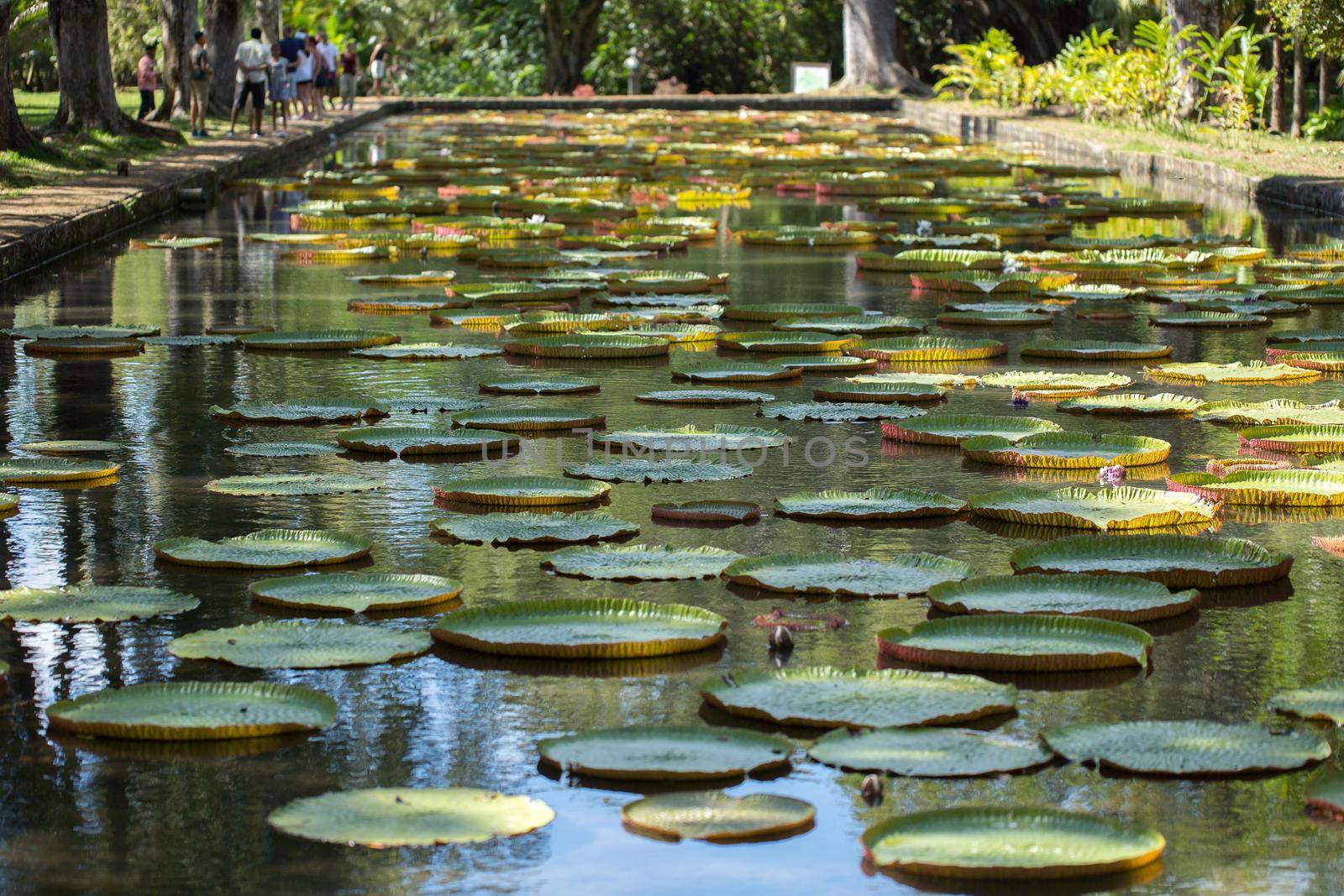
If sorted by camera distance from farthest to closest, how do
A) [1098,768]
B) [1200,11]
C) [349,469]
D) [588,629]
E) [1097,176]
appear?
[1200,11]
[1097,176]
[349,469]
[588,629]
[1098,768]

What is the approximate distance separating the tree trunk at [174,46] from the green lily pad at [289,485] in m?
17.4

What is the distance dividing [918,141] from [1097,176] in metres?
6.03

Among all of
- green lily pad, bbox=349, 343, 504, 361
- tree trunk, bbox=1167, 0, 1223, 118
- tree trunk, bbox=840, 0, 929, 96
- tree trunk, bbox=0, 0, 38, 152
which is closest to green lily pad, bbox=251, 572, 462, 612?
green lily pad, bbox=349, 343, 504, 361

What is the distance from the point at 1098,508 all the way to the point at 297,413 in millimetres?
2419

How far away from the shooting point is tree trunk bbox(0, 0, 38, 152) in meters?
14.2

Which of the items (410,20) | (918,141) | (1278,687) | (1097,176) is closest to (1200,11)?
(918,141)

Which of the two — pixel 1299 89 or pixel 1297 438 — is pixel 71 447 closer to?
pixel 1297 438

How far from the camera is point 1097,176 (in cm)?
1712

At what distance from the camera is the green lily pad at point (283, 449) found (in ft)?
17.5

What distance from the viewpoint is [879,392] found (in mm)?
6129

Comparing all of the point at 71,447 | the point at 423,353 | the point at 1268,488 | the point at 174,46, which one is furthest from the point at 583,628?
the point at 174,46

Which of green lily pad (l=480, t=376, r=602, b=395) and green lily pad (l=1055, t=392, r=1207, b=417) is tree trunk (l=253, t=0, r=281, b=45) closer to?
green lily pad (l=480, t=376, r=602, b=395)

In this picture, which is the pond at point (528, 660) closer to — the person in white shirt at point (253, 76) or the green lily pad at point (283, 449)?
the green lily pad at point (283, 449)

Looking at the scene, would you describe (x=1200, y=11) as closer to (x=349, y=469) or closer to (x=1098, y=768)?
(x=349, y=469)
